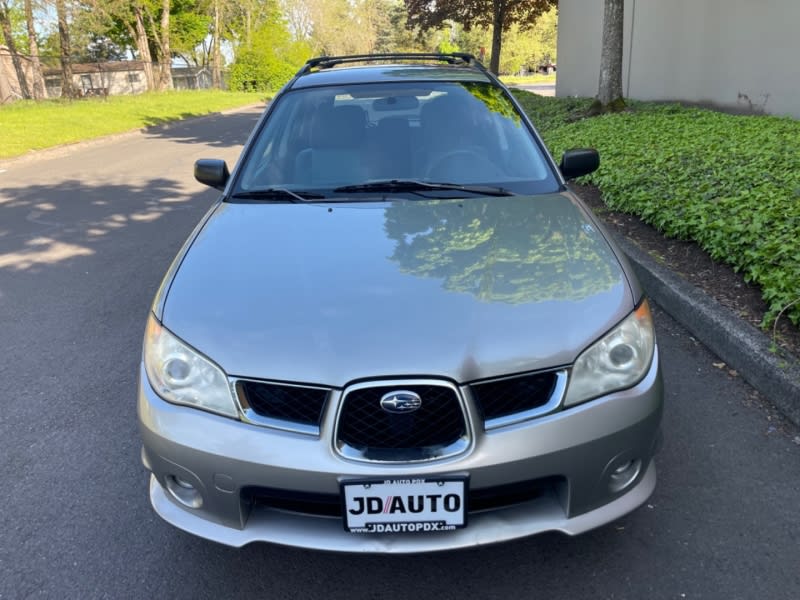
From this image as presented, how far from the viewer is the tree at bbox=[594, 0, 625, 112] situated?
11000 mm

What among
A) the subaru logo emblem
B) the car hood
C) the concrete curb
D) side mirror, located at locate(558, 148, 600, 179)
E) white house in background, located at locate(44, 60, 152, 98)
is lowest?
the concrete curb

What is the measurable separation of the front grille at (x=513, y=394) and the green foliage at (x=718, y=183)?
212 cm

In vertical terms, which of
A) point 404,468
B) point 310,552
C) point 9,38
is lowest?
point 310,552

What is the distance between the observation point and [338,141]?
339 centimetres

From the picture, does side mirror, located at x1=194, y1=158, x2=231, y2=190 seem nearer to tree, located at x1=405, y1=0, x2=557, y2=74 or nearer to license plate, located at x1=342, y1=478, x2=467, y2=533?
license plate, located at x1=342, y1=478, x2=467, y2=533

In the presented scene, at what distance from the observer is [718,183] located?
552 cm

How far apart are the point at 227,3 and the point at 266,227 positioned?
41.9m

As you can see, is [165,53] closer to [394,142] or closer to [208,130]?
[208,130]

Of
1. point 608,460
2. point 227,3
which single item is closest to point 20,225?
point 608,460

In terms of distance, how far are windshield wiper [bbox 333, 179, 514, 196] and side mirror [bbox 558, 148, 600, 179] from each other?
580 millimetres

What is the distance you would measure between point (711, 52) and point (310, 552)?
13491 mm

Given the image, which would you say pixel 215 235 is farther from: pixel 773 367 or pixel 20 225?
pixel 20 225

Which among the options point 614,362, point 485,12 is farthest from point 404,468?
point 485,12

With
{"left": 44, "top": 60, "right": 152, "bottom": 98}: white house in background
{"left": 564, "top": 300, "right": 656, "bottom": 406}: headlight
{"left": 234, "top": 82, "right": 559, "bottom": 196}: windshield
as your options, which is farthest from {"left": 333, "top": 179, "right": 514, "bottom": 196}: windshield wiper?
{"left": 44, "top": 60, "right": 152, "bottom": 98}: white house in background
